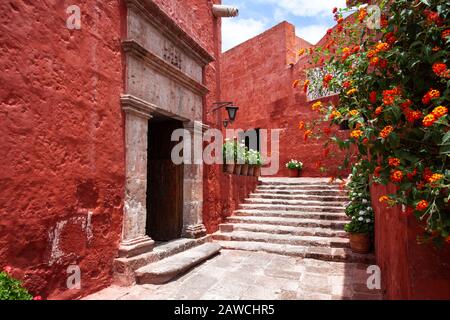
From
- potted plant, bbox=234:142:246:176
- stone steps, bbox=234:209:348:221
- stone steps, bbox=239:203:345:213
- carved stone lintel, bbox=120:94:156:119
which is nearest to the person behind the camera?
carved stone lintel, bbox=120:94:156:119

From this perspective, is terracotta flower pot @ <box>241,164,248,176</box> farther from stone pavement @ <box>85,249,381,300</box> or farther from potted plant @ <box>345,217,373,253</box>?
potted plant @ <box>345,217,373,253</box>

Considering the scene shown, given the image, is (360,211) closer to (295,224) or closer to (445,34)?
(295,224)

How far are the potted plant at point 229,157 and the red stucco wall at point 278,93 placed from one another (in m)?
4.43

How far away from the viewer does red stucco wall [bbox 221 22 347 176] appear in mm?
10734

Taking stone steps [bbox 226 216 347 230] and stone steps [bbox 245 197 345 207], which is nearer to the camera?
stone steps [bbox 226 216 347 230]

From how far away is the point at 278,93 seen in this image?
11.8 m

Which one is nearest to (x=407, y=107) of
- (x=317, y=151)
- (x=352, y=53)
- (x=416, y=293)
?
(x=352, y=53)

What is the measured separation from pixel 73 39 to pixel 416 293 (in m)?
3.52

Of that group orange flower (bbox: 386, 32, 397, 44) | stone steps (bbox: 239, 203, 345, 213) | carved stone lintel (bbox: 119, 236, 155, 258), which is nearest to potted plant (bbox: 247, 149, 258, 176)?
stone steps (bbox: 239, 203, 345, 213)

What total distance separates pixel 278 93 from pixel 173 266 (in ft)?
30.4

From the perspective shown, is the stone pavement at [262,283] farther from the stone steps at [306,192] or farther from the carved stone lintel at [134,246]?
the stone steps at [306,192]

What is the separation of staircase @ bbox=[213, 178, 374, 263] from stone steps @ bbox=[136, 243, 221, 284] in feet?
3.12

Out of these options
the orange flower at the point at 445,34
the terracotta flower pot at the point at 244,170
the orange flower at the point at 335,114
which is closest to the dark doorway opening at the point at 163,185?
the terracotta flower pot at the point at 244,170

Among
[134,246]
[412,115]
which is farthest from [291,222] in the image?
[412,115]
